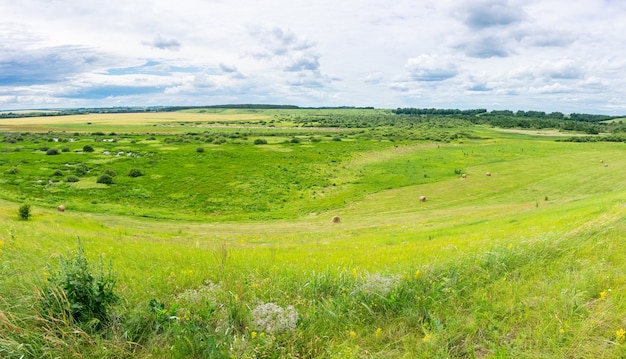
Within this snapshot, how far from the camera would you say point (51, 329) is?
16.6 feet

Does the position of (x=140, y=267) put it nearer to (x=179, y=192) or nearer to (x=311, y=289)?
(x=311, y=289)

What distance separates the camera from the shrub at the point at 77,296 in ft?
17.7

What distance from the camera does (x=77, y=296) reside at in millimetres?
5602

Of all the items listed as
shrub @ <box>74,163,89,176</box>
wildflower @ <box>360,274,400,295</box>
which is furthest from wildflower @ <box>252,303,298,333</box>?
shrub @ <box>74,163,89,176</box>

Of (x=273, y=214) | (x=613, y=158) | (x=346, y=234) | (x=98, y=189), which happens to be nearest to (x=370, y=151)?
(x=613, y=158)

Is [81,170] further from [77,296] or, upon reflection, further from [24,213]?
[77,296]

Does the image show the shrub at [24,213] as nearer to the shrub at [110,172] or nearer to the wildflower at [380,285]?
the wildflower at [380,285]

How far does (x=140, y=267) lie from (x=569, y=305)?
9.09 meters

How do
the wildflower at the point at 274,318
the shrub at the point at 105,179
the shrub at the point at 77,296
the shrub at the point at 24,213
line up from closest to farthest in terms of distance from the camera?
the shrub at the point at 77,296 → the wildflower at the point at 274,318 → the shrub at the point at 24,213 → the shrub at the point at 105,179

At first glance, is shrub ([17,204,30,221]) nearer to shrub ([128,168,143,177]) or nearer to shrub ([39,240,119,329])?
shrub ([39,240,119,329])

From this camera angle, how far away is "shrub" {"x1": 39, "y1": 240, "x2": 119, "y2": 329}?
17.7 feet

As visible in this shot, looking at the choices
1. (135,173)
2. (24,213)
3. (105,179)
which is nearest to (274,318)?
(24,213)

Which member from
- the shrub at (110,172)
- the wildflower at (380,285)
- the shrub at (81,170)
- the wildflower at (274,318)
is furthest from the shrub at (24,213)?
the shrub at (81,170)

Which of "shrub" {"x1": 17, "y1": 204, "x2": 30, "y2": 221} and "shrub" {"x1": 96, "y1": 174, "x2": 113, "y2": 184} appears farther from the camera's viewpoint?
"shrub" {"x1": 96, "y1": 174, "x2": 113, "y2": 184}
